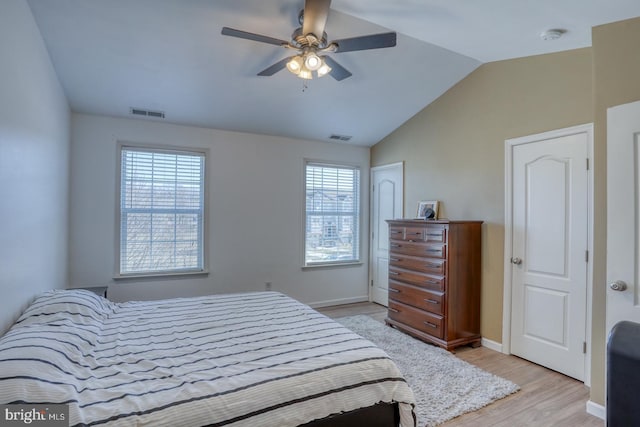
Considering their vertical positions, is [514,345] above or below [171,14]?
below

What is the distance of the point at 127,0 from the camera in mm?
2291

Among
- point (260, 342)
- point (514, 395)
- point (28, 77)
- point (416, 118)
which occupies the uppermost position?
point (416, 118)

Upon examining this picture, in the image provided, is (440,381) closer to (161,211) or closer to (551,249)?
(551,249)

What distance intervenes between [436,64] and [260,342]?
126 inches

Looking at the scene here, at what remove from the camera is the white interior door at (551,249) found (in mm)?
2721

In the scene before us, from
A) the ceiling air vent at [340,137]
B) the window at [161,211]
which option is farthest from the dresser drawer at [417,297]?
the window at [161,211]

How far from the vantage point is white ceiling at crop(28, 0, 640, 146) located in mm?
2309

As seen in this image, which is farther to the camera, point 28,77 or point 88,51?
point 88,51

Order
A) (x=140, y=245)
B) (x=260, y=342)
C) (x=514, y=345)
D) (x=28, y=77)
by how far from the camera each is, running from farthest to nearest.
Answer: (x=140, y=245) < (x=514, y=345) < (x=28, y=77) < (x=260, y=342)

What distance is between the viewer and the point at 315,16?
2.06 metres

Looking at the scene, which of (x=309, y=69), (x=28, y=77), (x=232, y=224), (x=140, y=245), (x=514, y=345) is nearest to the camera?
(x=28, y=77)

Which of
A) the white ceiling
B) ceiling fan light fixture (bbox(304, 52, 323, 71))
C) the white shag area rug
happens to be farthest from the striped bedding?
the white ceiling

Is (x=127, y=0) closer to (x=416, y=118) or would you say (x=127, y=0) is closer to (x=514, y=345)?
(x=416, y=118)

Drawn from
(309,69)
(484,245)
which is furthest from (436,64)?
(484,245)
